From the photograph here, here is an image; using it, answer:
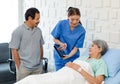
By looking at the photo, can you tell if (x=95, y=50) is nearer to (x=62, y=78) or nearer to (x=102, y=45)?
(x=102, y=45)

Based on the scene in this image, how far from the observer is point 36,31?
8.41ft

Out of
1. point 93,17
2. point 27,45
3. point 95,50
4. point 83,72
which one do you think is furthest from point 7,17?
point 83,72

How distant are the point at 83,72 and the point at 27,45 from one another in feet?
2.06

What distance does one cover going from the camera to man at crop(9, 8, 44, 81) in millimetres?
2434

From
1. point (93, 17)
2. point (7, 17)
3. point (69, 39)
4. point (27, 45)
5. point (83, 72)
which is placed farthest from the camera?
point (7, 17)

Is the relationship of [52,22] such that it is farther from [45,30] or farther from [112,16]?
[112,16]

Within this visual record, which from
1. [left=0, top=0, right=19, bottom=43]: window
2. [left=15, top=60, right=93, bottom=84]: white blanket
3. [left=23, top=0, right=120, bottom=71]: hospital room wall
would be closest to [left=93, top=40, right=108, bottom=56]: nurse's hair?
[left=15, top=60, right=93, bottom=84]: white blanket

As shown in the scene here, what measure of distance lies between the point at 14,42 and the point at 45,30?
149 centimetres

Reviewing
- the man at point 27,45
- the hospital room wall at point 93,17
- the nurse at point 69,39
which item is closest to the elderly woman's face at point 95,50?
the nurse at point 69,39

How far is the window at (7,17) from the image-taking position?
13.9 feet

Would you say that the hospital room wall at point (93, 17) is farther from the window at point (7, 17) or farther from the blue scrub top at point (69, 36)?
the window at point (7, 17)

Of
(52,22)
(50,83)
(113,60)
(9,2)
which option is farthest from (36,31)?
(9,2)

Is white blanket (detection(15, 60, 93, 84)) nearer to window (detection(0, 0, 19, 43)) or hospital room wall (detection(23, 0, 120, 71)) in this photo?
hospital room wall (detection(23, 0, 120, 71))

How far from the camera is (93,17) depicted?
3076 mm
